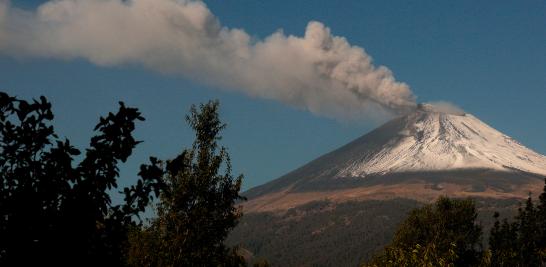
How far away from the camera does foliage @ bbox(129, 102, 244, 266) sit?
26.0 meters

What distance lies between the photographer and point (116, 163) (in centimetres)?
906

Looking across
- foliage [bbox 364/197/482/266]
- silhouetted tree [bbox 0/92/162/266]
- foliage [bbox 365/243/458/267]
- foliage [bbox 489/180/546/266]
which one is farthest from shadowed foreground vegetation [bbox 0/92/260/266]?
foliage [bbox 364/197/482/266]

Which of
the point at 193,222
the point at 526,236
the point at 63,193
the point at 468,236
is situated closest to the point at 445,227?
the point at 468,236

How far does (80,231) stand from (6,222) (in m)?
0.83

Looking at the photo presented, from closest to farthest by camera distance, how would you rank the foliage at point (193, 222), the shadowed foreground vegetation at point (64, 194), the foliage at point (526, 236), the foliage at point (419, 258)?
the shadowed foreground vegetation at point (64, 194)
the foliage at point (193, 222)
the foliage at point (419, 258)
the foliage at point (526, 236)

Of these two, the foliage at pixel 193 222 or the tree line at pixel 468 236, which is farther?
Result: the tree line at pixel 468 236

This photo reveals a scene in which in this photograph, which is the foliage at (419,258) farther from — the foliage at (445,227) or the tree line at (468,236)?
the foliage at (445,227)

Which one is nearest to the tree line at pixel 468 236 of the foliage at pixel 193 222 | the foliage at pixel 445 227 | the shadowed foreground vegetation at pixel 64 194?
the foliage at pixel 445 227

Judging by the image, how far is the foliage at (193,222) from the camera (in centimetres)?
2605

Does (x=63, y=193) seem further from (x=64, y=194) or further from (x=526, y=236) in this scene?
(x=526, y=236)

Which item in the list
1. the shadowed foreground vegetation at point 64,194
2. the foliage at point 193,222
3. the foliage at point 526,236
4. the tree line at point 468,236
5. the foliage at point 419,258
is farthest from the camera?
the foliage at point 526,236

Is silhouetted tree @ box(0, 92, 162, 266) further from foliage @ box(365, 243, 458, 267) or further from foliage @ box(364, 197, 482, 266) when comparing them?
foliage @ box(364, 197, 482, 266)

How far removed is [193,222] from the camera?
87.1 ft

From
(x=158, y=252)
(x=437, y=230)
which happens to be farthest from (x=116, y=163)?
(x=437, y=230)
